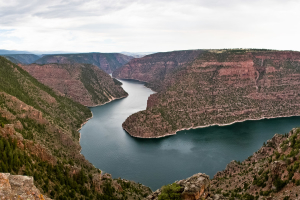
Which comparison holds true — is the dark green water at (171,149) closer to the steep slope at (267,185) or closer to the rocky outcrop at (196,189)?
the steep slope at (267,185)

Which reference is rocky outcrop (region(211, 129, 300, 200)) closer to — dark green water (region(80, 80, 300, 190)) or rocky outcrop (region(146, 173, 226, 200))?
rocky outcrop (region(146, 173, 226, 200))

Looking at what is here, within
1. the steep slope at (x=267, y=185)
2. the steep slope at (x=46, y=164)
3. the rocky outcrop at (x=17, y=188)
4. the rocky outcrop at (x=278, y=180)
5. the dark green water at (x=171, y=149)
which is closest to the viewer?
the rocky outcrop at (x=17, y=188)

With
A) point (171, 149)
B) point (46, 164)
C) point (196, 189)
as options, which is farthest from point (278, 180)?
point (171, 149)

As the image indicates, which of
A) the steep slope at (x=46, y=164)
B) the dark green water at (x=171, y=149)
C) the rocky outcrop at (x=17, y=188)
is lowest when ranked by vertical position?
the dark green water at (x=171, y=149)

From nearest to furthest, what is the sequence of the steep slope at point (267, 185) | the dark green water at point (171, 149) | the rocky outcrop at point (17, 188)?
the rocky outcrop at point (17, 188), the steep slope at point (267, 185), the dark green water at point (171, 149)

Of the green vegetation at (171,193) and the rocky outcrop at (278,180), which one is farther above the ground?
the rocky outcrop at (278,180)

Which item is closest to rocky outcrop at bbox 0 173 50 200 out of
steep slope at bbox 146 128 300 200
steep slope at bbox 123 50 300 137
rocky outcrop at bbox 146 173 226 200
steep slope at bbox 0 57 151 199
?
steep slope at bbox 0 57 151 199

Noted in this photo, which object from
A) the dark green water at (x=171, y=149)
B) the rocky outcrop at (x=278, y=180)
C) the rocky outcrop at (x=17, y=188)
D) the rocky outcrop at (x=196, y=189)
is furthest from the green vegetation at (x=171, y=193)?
the dark green water at (x=171, y=149)
